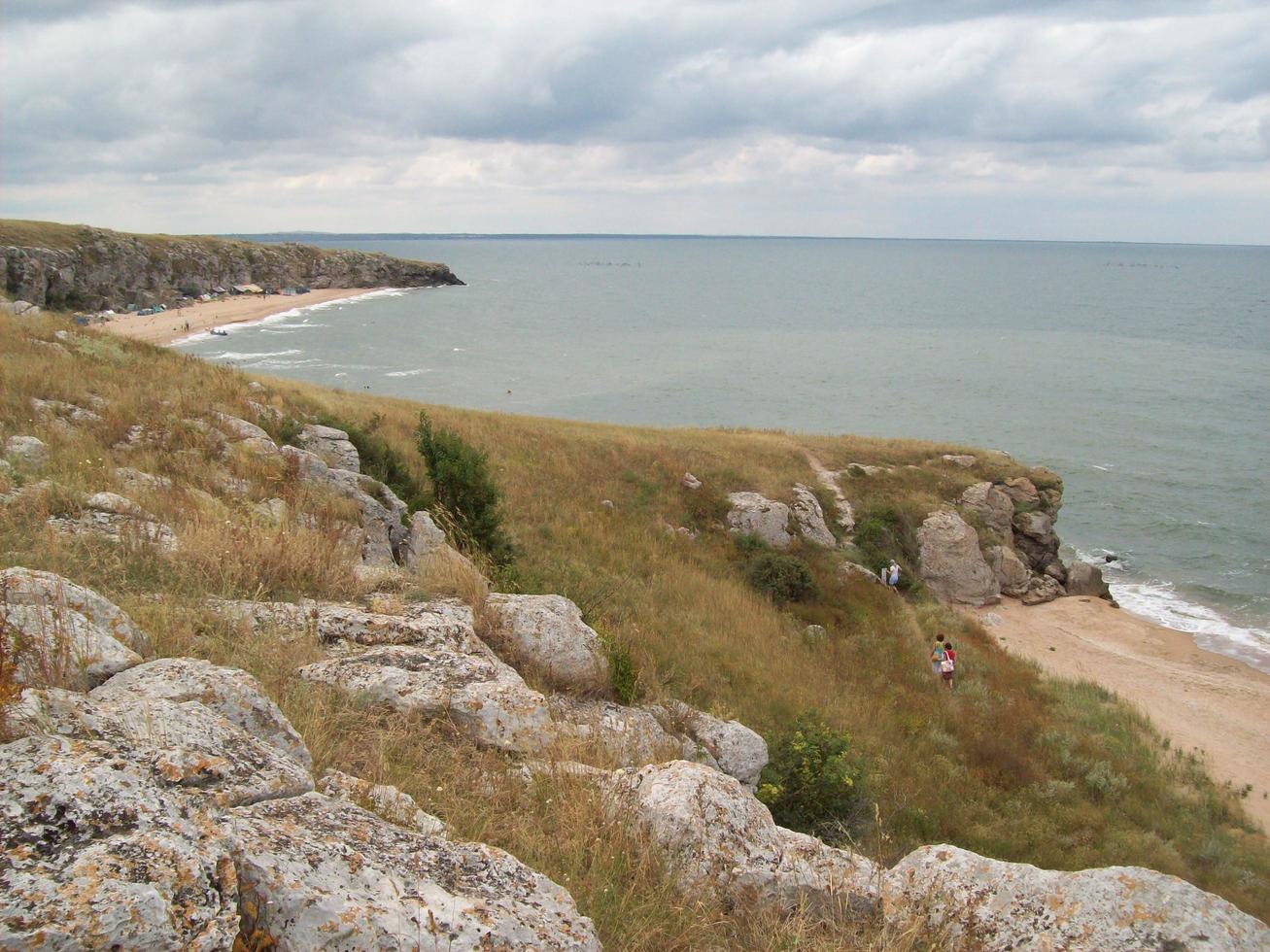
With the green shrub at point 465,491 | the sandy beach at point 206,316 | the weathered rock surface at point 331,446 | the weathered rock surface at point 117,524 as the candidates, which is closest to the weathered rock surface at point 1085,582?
the green shrub at point 465,491

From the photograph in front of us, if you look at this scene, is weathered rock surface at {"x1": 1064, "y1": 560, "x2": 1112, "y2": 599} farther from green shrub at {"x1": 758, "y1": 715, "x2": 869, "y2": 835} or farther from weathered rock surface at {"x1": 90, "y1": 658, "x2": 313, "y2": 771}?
weathered rock surface at {"x1": 90, "y1": 658, "x2": 313, "y2": 771}

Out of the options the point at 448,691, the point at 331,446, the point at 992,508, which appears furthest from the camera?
the point at 992,508

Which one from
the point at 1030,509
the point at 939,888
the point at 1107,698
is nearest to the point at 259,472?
the point at 939,888

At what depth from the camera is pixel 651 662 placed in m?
9.78

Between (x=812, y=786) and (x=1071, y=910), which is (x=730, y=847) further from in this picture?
(x=812, y=786)

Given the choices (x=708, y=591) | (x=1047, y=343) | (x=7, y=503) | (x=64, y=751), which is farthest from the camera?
(x=1047, y=343)

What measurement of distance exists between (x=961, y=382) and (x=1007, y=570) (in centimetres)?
4448

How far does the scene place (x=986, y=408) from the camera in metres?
59.9

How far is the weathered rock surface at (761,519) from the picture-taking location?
2381 cm

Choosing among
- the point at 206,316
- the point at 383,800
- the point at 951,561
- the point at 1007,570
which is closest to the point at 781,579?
the point at 951,561

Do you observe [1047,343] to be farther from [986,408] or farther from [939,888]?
[939,888]

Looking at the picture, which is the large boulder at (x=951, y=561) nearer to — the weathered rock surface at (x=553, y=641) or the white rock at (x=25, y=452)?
the weathered rock surface at (x=553, y=641)

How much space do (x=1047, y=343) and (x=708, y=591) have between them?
298 ft

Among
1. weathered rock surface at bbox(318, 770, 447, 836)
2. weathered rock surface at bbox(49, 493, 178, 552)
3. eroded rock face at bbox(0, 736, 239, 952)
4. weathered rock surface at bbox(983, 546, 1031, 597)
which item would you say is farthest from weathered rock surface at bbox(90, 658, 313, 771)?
weathered rock surface at bbox(983, 546, 1031, 597)
